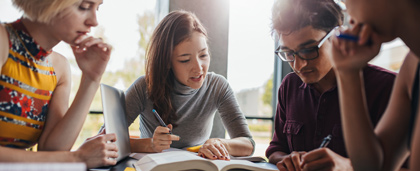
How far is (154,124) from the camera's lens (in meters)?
1.91

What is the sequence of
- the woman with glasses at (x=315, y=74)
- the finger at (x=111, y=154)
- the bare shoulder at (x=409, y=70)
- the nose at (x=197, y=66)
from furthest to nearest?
the nose at (x=197, y=66) → the woman with glasses at (x=315, y=74) → the finger at (x=111, y=154) → the bare shoulder at (x=409, y=70)

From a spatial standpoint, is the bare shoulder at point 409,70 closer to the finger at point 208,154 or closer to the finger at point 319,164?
the finger at point 319,164

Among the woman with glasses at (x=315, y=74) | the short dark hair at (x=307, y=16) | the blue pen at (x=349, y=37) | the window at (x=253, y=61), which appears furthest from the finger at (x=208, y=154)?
the window at (x=253, y=61)

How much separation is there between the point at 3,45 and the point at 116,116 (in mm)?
486

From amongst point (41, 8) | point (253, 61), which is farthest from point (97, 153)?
point (253, 61)

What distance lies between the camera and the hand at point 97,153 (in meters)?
1.11

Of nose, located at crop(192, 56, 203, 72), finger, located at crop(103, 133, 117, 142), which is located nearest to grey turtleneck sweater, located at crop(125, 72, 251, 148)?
nose, located at crop(192, 56, 203, 72)

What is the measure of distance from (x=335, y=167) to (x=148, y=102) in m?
1.15

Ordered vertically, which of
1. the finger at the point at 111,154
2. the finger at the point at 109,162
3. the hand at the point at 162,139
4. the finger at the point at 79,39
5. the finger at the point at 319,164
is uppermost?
the finger at the point at 79,39

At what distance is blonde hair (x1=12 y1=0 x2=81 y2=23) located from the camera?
1.05 m

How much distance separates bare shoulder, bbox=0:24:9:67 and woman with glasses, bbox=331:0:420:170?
3.28 feet

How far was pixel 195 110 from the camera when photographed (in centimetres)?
199

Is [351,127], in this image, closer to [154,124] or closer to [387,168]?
[387,168]

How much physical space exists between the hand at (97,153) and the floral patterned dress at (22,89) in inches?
8.2
